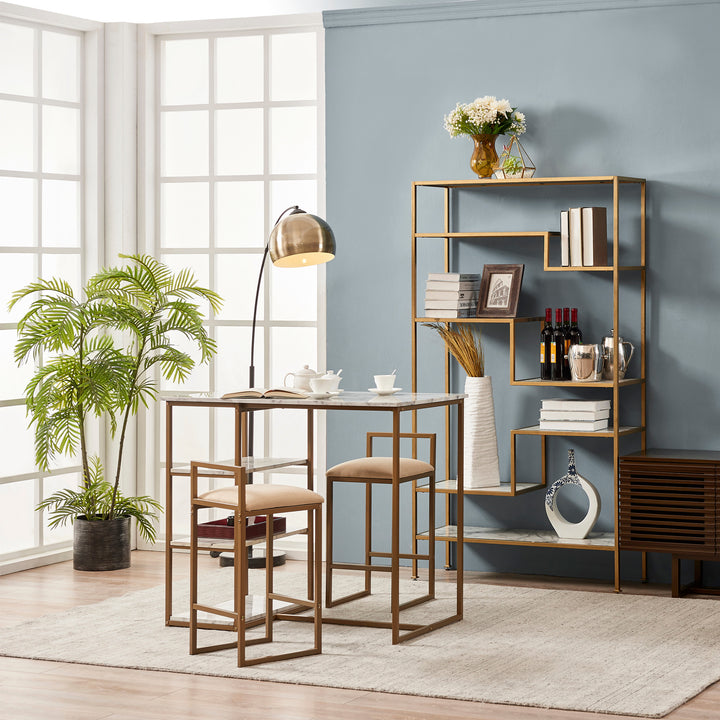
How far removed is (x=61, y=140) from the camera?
674 cm

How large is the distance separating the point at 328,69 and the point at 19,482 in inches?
100

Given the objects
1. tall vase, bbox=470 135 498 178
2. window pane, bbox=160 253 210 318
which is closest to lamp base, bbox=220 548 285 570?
window pane, bbox=160 253 210 318

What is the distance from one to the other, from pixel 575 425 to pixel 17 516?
9.04 feet

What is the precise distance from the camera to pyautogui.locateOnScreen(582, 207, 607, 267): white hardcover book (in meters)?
5.79

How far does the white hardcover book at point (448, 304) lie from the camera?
603 cm

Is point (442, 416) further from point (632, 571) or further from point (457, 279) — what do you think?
point (632, 571)

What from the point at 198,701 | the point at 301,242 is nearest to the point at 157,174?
the point at 301,242

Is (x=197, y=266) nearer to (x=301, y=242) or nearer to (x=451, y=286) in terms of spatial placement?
(x=451, y=286)

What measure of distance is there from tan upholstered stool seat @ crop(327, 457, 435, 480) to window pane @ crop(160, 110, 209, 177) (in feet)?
7.94

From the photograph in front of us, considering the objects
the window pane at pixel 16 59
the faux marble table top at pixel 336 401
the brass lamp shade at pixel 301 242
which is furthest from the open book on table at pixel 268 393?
the window pane at pixel 16 59

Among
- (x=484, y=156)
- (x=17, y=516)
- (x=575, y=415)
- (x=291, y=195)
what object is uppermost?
(x=484, y=156)

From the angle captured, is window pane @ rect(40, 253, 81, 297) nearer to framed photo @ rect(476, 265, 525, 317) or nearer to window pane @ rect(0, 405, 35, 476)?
window pane @ rect(0, 405, 35, 476)

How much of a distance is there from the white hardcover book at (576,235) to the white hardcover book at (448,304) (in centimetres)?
54

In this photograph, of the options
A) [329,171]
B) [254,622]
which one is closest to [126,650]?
[254,622]
